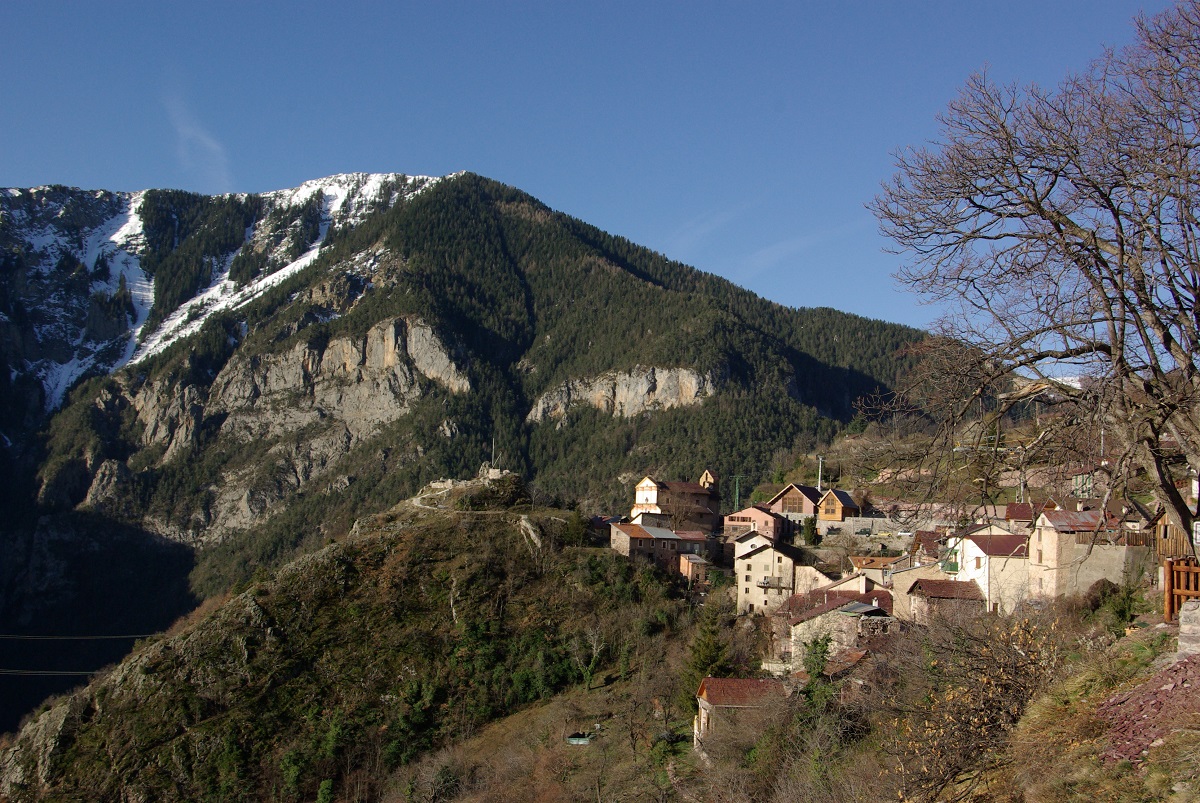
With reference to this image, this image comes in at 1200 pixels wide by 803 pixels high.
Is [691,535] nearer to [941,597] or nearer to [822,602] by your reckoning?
[822,602]

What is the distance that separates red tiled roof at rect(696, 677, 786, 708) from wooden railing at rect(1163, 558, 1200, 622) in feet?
65.0

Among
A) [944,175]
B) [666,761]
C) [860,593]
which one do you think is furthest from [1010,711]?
[860,593]

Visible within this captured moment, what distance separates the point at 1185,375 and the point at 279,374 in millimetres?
189847

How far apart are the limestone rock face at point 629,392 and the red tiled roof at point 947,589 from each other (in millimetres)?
114235

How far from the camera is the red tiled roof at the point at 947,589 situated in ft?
120

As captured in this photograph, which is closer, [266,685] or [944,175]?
[944,175]

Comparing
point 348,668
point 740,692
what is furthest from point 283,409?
point 740,692

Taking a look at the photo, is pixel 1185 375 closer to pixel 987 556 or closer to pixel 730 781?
pixel 730 781

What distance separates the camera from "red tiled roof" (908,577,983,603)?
120 ft

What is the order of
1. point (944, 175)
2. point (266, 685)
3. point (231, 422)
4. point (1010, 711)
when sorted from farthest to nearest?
A: point (231, 422), point (266, 685), point (1010, 711), point (944, 175)

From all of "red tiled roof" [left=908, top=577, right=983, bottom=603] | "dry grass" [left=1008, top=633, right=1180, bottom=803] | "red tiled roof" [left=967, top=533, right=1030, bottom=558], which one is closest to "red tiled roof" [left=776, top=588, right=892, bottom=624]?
"red tiled roof" [left=908, top=577, right=983, bottom=603]

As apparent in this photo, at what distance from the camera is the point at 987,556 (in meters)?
36.4

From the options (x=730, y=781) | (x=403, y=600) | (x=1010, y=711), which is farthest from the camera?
(x=403, y=600)

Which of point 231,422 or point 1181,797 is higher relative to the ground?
point 231,422
